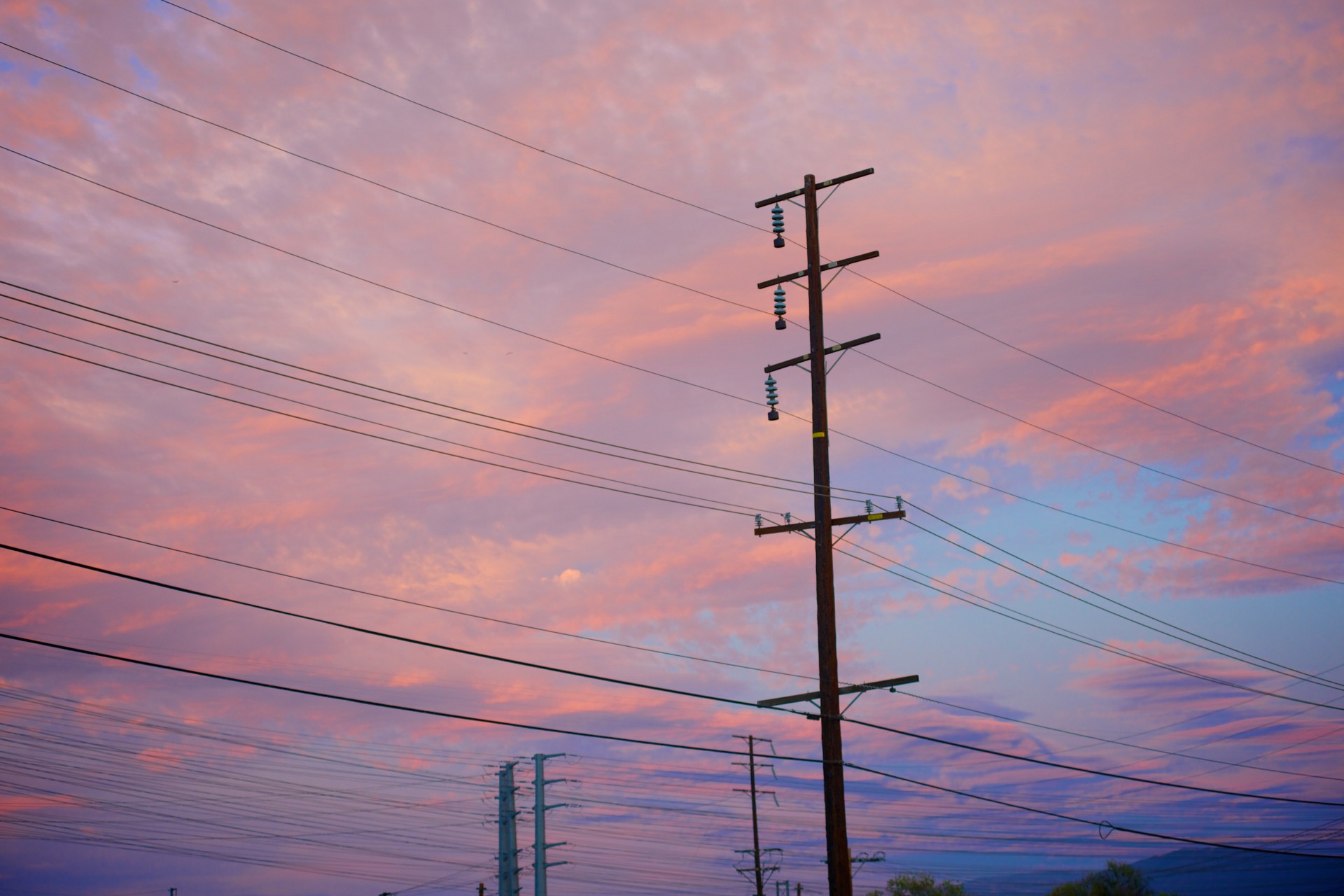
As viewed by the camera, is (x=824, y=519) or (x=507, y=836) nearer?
(x=824, y=519)

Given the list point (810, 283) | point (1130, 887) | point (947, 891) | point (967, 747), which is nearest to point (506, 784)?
point (967, 747)

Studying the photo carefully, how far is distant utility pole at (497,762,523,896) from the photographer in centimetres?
5997

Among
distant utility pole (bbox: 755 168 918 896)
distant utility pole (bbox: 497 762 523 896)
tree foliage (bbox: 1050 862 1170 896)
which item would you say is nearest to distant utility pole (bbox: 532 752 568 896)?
distant utility pole (bbox: 497 762 523 896)

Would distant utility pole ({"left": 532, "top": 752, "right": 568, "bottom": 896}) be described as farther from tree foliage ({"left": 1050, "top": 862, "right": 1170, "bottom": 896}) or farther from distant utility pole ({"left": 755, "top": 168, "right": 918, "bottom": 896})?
tree foliage ({"left": 1050, "top": 862, "right": 1170, "bottom": 896})

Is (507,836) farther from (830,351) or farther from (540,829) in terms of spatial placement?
(830,351)

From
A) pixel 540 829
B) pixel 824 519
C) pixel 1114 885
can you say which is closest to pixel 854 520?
pixel 824 519

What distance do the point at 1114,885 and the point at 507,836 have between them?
244ft

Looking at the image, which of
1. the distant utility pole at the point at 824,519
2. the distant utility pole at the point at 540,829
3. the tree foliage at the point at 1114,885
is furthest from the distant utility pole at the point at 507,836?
the tree foliage at the point at 1114,885

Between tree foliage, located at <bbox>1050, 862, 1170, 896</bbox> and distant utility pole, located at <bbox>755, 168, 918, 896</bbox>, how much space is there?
321ft

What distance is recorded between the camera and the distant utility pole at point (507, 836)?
5997 centimetres

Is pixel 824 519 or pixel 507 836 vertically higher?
pixel 824 519

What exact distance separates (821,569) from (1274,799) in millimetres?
23038

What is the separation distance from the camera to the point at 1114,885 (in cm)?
10938

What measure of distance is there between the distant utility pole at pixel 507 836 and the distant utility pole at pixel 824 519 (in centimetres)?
3890
